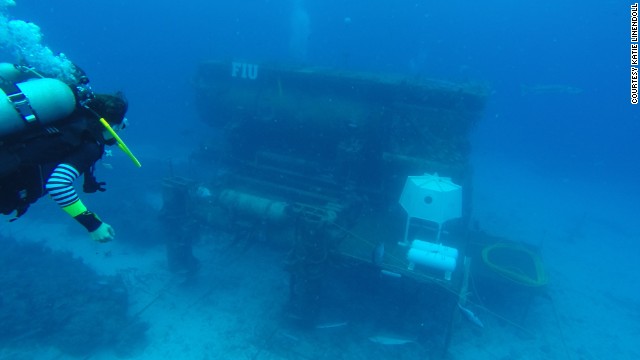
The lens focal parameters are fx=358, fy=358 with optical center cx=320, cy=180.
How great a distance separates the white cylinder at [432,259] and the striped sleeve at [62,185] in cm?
734

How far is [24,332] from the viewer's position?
8.94 m

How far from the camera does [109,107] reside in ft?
10.8

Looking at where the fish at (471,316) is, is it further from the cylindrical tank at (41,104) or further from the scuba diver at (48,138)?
the cylindrical tank at (41,104)

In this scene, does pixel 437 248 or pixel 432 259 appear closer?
pixel 432 259

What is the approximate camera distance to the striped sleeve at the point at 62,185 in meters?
2.73

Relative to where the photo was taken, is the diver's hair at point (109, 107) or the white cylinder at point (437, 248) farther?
the white cylinder at point (437, 248)

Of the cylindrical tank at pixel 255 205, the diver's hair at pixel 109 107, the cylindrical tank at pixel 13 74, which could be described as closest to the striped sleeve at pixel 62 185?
the diver's hair at pixel 109 107

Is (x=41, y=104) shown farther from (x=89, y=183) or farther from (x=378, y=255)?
(x=378, y=255)

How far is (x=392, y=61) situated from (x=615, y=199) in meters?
36.1

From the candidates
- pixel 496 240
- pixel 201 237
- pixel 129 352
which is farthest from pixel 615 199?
pixel 129 352

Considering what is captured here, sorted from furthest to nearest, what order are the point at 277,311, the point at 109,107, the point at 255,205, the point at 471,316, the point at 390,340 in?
the point at 255,205 < the point at 277,311 < the point at 471,316 < the point at 390,340 < the point at 109,107

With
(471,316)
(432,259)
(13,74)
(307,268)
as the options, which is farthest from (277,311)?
(13,74)

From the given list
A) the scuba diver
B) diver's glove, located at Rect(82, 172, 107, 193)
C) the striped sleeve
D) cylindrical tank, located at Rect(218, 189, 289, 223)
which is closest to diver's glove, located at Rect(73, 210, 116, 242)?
the scuba diver

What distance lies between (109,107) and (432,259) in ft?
24.3
